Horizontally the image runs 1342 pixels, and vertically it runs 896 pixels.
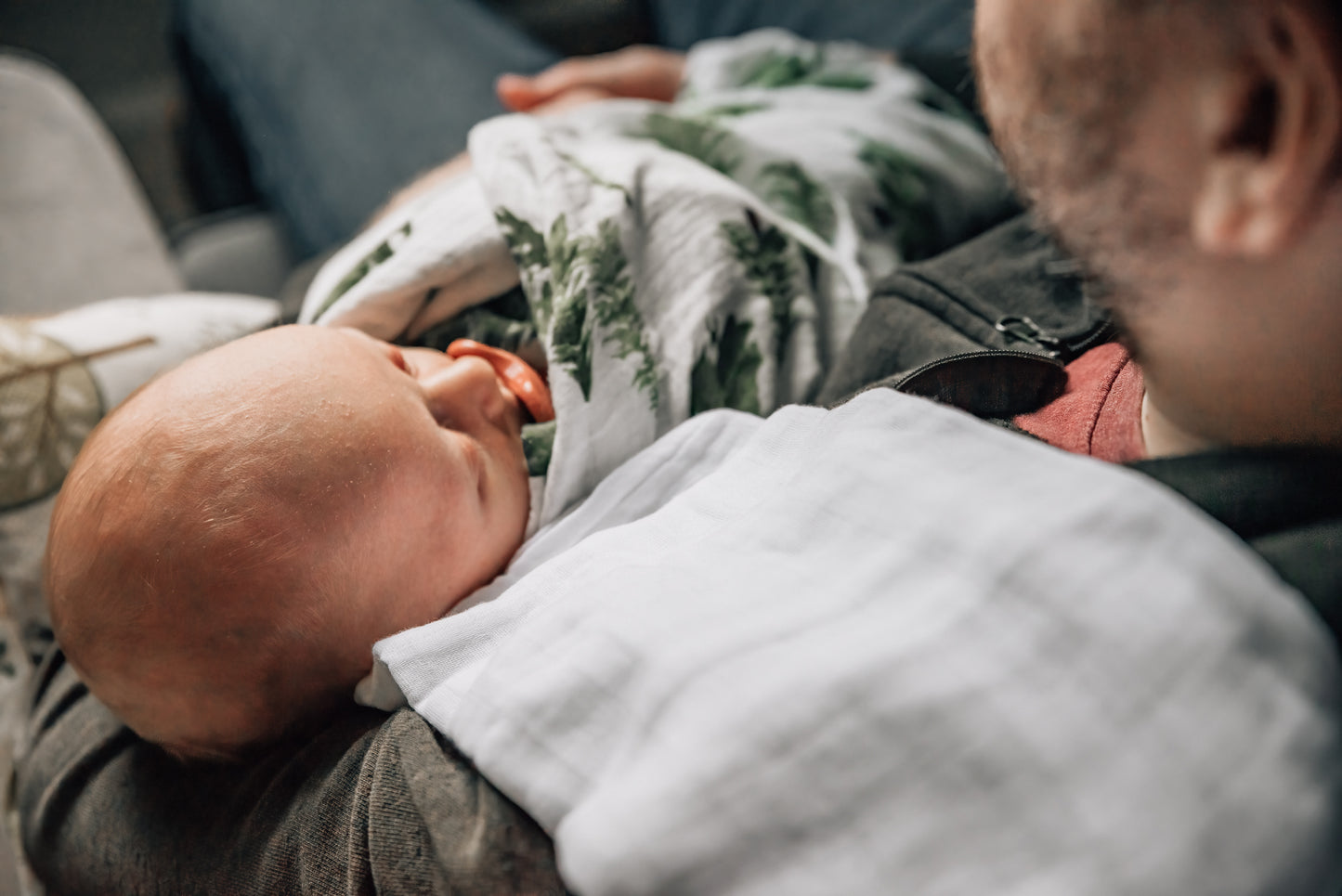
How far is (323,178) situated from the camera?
4.26 ft

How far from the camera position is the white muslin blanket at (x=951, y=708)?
0.33m

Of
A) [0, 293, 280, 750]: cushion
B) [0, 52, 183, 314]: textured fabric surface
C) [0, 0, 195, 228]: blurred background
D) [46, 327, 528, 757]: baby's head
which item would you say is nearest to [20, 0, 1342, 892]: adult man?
[46, 327, 528, 757]: baby's head

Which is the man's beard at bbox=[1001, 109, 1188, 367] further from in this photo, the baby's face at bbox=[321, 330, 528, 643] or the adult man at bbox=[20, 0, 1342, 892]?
the baby's face at bbox=[321, 330, 528, 643]

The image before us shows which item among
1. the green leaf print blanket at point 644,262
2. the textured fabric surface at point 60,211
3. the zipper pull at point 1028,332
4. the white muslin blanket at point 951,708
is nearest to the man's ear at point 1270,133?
the white muslin blanket at point 951,708

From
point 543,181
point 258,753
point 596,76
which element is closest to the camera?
point 258,753

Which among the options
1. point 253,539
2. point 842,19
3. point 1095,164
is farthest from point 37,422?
point 842,19

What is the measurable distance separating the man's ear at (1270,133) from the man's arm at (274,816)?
43 centimetres

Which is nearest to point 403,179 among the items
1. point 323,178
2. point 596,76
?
point 323,178

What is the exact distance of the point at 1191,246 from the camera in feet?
1.24

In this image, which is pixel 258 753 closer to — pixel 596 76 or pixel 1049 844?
pixel 1049 844

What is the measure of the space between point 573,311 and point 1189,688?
19.9 inches

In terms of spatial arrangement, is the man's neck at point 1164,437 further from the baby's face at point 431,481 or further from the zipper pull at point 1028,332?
the baby's face at point 431,481

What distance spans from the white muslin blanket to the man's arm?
0.03 meters

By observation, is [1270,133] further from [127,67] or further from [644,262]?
[127,67]
